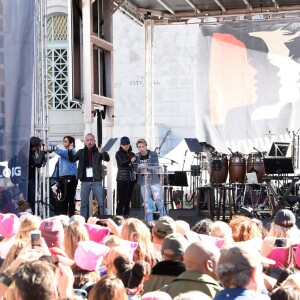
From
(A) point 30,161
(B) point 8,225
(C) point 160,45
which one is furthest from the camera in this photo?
Answer: (C) point 160,45

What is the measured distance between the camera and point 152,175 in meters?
14.3

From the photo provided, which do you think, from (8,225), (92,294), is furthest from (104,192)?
(92,294)

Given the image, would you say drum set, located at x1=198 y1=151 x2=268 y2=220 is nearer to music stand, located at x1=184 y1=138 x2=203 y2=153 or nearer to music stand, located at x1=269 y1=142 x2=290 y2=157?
music stand, located at x1=269 y1=142 x2=290 y2=157

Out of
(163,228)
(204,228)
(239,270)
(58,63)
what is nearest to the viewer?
(239,270)

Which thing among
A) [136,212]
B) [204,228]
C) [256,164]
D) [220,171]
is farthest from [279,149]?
[204,228]

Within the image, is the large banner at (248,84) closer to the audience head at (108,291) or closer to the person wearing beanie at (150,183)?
the person wearing beanie at (150,183)

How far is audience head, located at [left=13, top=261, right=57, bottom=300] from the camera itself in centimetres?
385

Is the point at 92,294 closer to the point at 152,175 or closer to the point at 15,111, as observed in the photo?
the point at 15,111

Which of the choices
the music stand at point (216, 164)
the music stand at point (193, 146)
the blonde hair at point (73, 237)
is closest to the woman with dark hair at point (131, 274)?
the blonde hair at point (73, 237)

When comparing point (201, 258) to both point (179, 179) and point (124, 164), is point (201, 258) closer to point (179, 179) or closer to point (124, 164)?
point (124, 164)

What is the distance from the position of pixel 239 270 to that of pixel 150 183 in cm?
994

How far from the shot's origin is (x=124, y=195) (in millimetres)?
15281

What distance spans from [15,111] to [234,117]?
282 inches

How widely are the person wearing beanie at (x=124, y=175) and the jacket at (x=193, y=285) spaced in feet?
31.1
